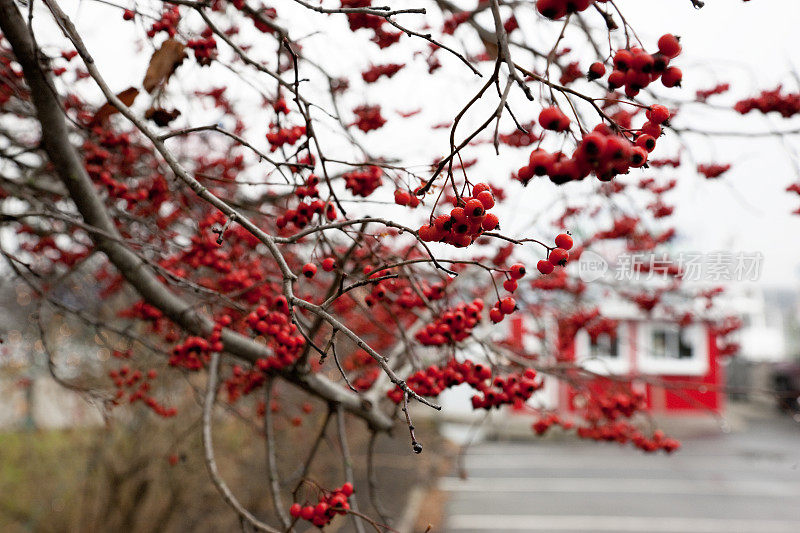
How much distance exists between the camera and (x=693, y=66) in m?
3.43

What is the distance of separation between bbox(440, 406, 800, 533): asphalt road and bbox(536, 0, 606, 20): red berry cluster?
6711 mm

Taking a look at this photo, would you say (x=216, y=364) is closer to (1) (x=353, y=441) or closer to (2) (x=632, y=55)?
(2) (x=632, y=55)

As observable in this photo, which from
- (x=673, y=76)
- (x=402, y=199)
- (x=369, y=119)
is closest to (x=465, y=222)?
(x=673, y=76)

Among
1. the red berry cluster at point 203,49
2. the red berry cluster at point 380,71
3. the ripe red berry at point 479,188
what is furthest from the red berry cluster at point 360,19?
the ripe red berry at point 479,188

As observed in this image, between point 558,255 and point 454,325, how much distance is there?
2.58 feet

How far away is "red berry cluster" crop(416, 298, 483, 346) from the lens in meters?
2.10

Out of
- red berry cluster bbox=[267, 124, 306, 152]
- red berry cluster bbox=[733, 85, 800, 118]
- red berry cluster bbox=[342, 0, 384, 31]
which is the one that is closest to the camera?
red berry cluster bbox=[267, 124, 306, 152]

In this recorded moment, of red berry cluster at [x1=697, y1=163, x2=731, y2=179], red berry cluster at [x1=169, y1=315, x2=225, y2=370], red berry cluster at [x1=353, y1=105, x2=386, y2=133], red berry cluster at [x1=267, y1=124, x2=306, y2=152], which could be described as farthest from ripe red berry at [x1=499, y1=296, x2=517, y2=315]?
red berry cluster at [x1=697, y1=163, x2=731, y2=179]

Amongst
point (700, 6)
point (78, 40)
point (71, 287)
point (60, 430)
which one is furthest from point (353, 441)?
point (700, 6)

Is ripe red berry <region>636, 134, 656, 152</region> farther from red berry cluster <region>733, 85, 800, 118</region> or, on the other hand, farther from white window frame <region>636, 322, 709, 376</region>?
white window frame <region>636, 322, 709, 376</region>

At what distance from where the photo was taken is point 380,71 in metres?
3.41

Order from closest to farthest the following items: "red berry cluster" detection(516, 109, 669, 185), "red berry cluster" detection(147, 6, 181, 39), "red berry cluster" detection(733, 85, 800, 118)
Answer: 1. "red berry cluster" detection(516, 109, 669, 185)
2. "red berry cluster" detection(147, 6, 181, 39)
3. "red berry cluster" detection(733, 85, 800, 118)

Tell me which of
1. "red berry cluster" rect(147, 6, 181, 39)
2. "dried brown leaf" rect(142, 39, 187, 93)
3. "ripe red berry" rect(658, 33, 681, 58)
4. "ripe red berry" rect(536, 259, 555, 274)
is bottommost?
"ripe red berry" rect(536, 259, 555, 274)

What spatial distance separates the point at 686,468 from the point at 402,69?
1126cm
